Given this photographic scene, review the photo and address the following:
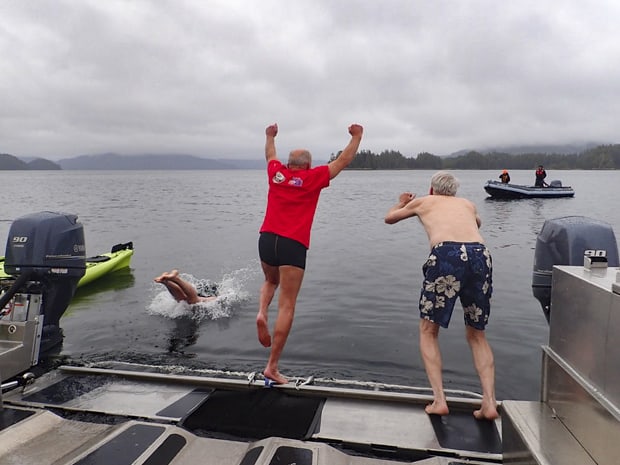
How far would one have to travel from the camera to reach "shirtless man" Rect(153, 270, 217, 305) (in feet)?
27.7

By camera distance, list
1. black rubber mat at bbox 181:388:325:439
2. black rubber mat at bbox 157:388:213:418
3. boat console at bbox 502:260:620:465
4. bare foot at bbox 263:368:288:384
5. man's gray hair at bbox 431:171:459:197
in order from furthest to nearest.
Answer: bare foot at bbox 263:368:288:384 → man's gray hair at bbox 431:171:459:197 → black rubber mat at bbox 157:388:213:418 → black rubber mat at bbox 181:388:325:439 → boat console at bbox 502:260:620:465

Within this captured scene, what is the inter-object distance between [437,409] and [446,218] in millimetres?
1567

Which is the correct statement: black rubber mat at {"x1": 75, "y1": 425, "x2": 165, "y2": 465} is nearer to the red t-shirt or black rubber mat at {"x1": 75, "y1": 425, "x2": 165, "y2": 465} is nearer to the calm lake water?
the red t-shirt

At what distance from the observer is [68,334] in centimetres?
801

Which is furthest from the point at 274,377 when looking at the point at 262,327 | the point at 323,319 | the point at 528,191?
the point at 528,191

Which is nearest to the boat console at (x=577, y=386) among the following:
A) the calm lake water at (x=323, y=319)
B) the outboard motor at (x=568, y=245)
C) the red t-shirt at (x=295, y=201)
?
the outboard motor at (x=568, y=245)

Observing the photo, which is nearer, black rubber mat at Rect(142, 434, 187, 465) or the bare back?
black rubber mat at Rect(142, 434, 187, 465)

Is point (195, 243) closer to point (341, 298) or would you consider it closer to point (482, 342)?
point (341, 298)

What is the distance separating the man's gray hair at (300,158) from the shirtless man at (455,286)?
1237mm

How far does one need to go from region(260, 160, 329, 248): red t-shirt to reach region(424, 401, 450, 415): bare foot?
1725 mm

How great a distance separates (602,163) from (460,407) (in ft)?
577

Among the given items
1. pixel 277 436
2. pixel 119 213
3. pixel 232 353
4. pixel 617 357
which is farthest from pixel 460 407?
pixel 119 213

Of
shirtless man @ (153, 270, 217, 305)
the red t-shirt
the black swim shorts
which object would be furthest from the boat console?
shirtless man @ (153, 270, 217, 305)

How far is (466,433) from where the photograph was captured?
349 centimetres
